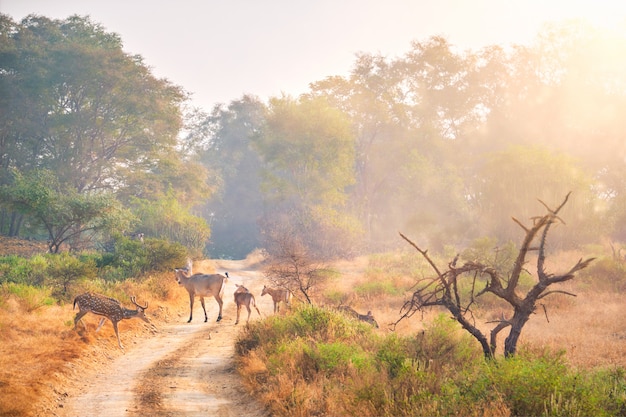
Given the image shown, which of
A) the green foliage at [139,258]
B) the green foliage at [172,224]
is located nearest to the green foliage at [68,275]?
the green foliage at [139,258]

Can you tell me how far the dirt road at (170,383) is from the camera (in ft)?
31.2

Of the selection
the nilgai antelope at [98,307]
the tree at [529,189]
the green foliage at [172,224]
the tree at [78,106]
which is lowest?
the nilgai antelope at [98,307]

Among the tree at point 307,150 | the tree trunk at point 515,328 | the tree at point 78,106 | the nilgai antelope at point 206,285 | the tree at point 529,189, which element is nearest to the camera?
the tree trunk at point 515,328

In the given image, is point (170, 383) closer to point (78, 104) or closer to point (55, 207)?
point (55, 207)

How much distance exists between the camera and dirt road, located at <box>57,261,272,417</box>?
950cm

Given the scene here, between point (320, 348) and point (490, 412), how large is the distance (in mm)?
4129

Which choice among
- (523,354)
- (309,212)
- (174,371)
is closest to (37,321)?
(174,371)

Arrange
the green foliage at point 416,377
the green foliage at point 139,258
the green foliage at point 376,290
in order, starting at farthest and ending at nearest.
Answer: the green foliage at point 139,258 < the green foliage at point 376,290 < the green foliage at point 416,377

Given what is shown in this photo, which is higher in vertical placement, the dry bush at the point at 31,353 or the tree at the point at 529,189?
the tree at the point at 529,189

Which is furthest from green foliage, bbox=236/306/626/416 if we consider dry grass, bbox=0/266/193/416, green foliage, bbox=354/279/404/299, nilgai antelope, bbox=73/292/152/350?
green foliage, bbox=354/279/404/299

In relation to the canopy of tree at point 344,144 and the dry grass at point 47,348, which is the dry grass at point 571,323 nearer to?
the dry grass at point 47,348

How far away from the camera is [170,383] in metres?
11.1

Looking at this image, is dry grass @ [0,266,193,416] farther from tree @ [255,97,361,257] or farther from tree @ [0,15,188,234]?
tree @ [255,97,361,257]

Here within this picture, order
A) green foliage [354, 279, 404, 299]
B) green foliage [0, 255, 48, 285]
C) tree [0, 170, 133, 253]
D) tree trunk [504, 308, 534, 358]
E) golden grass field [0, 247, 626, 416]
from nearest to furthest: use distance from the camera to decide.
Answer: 1. tree trunk [504, 308, 534, 358]
2. golden grass field [0, 247, 626, 416]
3. green foliage [0, 255, 48, 285]
4. green foliage [354, 279, 404, 299]
5. tree [0, 170, 133, 253]
